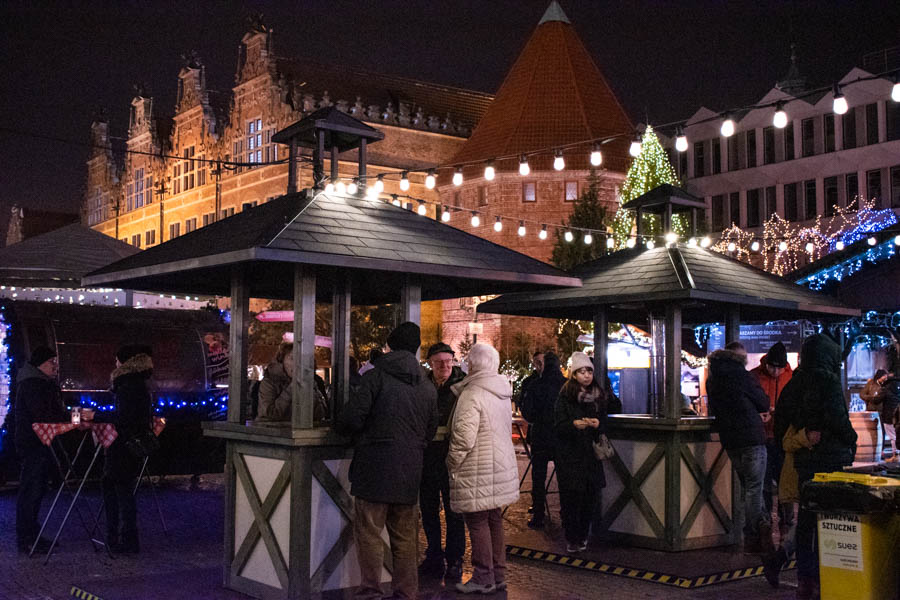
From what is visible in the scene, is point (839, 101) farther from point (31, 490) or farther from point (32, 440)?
point (31, 490)

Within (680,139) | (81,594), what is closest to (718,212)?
(680,139)

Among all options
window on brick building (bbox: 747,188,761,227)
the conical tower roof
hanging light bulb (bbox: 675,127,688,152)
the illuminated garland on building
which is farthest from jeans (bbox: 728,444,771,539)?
window on brick building (bbox: 747,188,761,227)

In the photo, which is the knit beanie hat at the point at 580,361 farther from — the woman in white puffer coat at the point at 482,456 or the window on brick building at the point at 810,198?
the window on brick building at the point at 810,198

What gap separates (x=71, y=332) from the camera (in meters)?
14.4

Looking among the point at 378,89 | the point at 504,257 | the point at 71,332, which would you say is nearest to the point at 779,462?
the point at 504,257

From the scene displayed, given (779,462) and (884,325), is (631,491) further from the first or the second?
(884,325)

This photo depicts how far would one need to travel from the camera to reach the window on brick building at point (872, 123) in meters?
39.3

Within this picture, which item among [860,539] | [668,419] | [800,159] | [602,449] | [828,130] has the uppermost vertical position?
[828,130]

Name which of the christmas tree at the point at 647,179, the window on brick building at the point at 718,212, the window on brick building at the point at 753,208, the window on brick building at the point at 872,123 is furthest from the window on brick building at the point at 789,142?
the christmas tree at the point at 647,179

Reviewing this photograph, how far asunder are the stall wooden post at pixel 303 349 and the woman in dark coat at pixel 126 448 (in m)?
2.48

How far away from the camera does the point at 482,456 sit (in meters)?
7.25

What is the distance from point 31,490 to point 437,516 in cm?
368

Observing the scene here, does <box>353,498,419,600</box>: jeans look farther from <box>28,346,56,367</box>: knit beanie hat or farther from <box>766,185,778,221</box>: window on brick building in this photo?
<box>766,185,778,221</box>: window on brick building

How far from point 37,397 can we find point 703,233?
106ft
